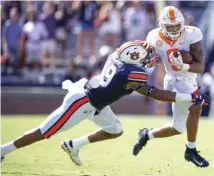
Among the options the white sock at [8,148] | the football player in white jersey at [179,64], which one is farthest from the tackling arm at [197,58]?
the white sock at [8,148]

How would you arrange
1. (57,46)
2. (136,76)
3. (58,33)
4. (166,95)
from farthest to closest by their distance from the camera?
(57,46) → (58,33) → (166,95) → (136,76)

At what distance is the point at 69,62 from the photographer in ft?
46.2

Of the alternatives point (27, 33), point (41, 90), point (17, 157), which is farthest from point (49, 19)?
point (17, 157)

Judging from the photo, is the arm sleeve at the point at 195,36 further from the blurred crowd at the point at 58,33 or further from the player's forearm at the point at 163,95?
the blurred crowd at the point at 58,33

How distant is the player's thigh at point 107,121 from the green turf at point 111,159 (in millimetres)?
436

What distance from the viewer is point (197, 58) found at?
655 centimetres

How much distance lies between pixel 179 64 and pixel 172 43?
0.33m

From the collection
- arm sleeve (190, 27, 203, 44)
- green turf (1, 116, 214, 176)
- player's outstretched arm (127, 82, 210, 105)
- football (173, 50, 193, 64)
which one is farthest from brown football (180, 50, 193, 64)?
green turf (1, 116, 214, 176)

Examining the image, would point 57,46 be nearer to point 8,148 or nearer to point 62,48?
point 62,48

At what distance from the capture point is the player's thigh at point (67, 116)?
6012mm

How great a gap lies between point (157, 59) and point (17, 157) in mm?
1989

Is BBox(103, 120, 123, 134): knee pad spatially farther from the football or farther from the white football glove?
the football

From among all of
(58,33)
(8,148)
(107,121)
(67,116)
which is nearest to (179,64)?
(107,121)

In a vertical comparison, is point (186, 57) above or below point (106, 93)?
above
